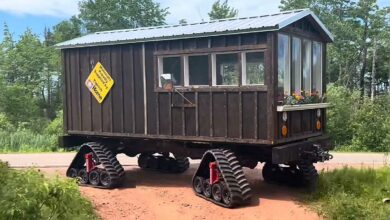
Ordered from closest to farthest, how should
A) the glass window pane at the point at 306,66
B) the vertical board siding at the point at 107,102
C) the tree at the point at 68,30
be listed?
the glass window pane at the point at 306,66, the vertical board siding at the point at 107,102, the tree at the point at 68,30

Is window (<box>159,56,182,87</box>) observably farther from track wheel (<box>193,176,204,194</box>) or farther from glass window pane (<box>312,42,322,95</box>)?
glass window pane (<box>312,42,322,95</box>)

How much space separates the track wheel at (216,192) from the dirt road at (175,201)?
18 cm

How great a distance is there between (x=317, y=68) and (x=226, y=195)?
378 centimetres

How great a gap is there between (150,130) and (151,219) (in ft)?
8.55

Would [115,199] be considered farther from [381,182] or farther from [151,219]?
[381,182]

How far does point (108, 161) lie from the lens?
11.2 m

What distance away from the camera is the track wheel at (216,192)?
373 inches

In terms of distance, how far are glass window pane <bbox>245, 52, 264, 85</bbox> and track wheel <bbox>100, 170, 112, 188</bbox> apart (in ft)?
11.9

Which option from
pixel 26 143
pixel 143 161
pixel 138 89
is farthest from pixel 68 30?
pixel 138 89

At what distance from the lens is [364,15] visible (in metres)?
41.5

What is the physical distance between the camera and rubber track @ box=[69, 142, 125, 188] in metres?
10.9

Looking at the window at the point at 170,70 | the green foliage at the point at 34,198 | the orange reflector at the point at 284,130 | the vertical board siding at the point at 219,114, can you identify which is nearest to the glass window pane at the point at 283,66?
the orange reflector at the point at 284,130

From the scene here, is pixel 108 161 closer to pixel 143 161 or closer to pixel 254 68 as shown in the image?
pixel 143 161

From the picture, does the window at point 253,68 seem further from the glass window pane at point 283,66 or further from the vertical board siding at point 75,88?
the vertical board siding at point 75,88
